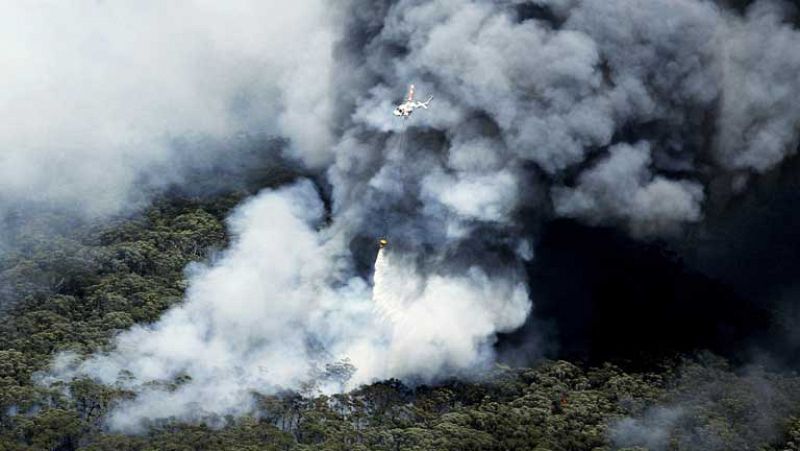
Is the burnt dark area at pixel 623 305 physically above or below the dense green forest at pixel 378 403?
above

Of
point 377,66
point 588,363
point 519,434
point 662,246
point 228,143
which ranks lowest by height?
point 519,434

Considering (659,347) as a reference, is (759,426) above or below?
below

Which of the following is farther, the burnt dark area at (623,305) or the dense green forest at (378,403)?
the burnt dark area at (623,305)

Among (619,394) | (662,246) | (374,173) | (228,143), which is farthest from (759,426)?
(228,143)

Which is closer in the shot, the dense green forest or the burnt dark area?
the dense green forest

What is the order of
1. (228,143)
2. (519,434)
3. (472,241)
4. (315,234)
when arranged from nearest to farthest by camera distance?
(519,434) → (472,241) → (315,234) → (228,143)

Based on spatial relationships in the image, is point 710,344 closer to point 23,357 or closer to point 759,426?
point 759,426

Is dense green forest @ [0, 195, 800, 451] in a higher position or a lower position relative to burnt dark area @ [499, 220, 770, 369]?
lower

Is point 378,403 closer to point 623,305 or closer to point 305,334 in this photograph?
point 305,334
